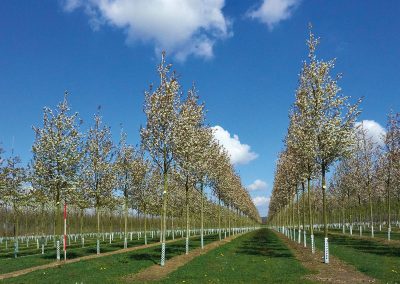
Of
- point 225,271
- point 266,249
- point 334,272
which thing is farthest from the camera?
point 266,249

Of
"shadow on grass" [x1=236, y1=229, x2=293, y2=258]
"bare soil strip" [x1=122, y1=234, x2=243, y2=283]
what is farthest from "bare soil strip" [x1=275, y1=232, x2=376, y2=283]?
"bare soil strip" [x1=122, y1=234, x2=243, y2=283]

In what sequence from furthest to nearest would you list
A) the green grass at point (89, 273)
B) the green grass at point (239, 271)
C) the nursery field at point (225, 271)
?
1. the green grass at point (89, 273)
2. the nursery field at point (225, 271)
3. the green grass at point (239, 271)

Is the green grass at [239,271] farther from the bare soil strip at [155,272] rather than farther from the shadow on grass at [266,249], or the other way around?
the shadow on grass at [266,249]

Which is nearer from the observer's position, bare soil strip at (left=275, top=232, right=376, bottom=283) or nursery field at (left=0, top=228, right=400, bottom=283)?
bare soil strip at (left=275, top=232, right=376, bottom=283)

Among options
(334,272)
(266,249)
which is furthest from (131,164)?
(334,272)

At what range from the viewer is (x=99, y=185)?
148 ft

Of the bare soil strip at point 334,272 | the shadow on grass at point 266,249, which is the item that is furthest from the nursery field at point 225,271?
the shadow on grass at point 266,249

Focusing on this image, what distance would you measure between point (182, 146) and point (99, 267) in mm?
12498

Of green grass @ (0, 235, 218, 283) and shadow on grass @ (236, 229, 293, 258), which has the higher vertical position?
green grass @ (0, 235, 218, 283)

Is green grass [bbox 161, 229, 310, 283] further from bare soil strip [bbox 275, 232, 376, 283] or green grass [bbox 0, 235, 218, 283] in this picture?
green grass [bbox 0, 235, 218, 283]

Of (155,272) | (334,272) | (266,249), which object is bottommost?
(266,249)

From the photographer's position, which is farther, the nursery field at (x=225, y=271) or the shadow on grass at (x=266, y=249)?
the shadow on grass at (x=266, y=249)

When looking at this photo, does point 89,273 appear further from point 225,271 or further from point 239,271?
point 239,271

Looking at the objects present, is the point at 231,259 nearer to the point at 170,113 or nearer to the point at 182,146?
the point at 182,146
